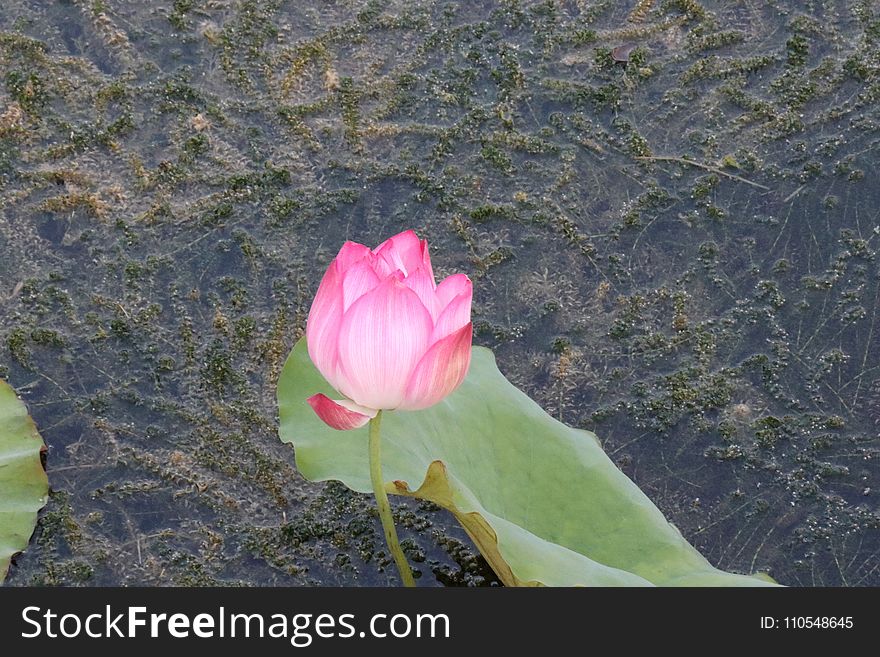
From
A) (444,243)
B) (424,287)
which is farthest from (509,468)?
(444,243)

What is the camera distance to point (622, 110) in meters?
1.85

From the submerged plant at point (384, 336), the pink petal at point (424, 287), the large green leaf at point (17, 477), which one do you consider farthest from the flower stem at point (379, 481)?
the large green leaf at point (17, 477)

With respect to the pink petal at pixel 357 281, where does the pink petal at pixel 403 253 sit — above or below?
above

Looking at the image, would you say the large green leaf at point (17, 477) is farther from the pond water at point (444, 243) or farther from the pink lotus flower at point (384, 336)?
the pink lotus flower at point (384, 336)

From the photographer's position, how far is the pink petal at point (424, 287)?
1017mm

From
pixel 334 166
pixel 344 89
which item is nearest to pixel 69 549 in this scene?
pixel 334 166

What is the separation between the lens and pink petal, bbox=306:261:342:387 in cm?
102

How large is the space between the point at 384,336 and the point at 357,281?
0.22 ft

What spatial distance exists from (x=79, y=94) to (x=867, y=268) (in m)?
1.34

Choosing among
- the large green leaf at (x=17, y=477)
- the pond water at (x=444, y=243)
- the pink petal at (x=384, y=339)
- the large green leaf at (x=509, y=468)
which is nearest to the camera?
the pink petal at (x=384, y=339)

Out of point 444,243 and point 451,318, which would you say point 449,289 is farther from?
Result: point 444,243

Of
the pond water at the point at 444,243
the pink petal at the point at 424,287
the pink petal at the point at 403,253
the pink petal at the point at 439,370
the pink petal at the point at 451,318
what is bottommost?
the pink petal at the point at 439,370

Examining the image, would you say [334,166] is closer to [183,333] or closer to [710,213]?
[183,333]

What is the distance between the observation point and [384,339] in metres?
0.99
